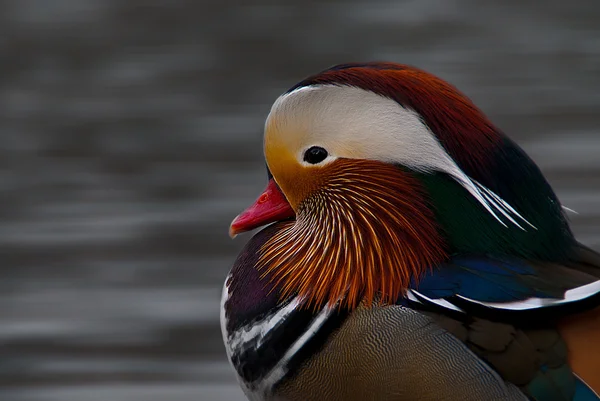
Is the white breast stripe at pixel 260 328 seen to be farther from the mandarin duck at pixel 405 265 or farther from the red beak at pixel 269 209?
the red beak at pixel 269 209

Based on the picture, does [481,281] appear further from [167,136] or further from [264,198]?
[167,136]

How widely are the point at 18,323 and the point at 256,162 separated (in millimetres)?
1541

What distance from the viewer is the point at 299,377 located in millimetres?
2504

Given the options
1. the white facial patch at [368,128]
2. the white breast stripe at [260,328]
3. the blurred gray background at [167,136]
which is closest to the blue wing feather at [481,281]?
the white facial patch at [368,128]

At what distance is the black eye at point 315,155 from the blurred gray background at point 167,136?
1.34 meters

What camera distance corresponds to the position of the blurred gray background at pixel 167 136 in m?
4.14

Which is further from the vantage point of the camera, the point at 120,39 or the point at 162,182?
the point at 120,39

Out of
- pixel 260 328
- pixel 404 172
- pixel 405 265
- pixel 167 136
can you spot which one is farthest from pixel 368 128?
pixel 167 136

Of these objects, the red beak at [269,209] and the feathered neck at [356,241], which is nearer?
the feathered neck at [356,241]

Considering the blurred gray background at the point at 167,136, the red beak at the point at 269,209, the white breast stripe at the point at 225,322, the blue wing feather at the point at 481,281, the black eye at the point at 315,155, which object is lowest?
the blurred gray background at the point at 167,136

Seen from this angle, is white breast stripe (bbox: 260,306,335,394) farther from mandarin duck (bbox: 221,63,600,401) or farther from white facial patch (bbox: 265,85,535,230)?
white facial patch (bbox: 265,85,535,230)

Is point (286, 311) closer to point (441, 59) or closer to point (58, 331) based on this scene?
point (58, 331)

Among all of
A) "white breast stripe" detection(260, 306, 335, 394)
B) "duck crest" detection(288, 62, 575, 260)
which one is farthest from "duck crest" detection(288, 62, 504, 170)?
"white breast stripe" detection(260, 306, 335, 394)

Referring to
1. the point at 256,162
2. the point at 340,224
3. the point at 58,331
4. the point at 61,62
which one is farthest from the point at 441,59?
the point at 340,224
